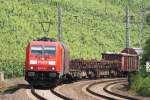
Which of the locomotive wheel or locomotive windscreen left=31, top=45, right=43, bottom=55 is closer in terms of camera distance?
locomotive windscreen left=31, top=45, right=43, bottom=55

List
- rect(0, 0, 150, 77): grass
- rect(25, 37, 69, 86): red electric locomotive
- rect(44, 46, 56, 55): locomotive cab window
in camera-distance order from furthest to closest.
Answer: rect(0, 0, 150, 77): grass, rect(44, 46, 56, 55): locomotive cab window, rect(25, 37, 69, 86): red electric locomotive

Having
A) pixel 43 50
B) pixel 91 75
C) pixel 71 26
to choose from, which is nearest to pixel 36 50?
pixel 43 50

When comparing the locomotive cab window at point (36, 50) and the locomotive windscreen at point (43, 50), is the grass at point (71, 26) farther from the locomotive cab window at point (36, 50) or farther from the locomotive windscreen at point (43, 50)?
the locomotive cab window at point (36, 50)

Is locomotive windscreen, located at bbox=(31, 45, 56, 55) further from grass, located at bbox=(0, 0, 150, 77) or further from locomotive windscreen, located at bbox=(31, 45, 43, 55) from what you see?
grass, located at bbox=(0, 0, 150, 77)

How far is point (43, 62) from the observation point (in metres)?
32.0

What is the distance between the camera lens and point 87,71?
50781mm

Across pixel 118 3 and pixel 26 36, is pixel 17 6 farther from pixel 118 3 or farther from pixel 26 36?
pixel 118 3

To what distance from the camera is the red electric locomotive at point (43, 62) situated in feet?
104

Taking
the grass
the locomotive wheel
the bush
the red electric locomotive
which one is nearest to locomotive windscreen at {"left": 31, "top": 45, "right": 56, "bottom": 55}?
the red electric locomotive

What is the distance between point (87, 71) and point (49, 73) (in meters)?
19.1

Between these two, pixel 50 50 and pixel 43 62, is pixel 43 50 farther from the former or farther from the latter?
pixel 43 62

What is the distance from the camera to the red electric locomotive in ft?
104

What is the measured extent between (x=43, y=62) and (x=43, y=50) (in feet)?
3.04

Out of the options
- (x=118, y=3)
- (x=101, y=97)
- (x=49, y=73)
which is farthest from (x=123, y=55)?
(x=118, y=3)
